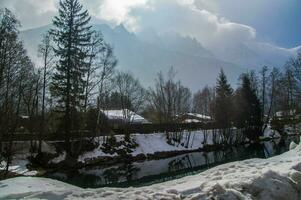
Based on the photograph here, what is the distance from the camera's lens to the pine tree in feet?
124

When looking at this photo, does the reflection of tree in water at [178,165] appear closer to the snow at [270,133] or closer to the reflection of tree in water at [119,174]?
the reflection of tree in water at [119,174]

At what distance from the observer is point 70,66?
126 feet

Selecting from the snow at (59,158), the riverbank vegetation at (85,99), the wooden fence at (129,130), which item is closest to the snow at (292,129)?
the riverbank vegetation at (85,99)

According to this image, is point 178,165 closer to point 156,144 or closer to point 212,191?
point 156,144

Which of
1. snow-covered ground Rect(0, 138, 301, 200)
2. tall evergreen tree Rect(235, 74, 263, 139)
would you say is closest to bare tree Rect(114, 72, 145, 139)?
tall evergreen tree Rect(235, 74, 263, 139)

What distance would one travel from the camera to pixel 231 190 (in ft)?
26.9

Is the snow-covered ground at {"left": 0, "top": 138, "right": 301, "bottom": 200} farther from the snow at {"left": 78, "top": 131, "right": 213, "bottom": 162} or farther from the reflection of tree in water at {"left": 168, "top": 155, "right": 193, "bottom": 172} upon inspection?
the snow at {"left": 78, "top": 131, "right": 213, "bottom": 162}

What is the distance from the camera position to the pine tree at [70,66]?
37875 mm

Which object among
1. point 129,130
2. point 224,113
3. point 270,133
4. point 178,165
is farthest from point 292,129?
point 178,165

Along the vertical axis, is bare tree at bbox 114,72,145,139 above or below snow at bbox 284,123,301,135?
above

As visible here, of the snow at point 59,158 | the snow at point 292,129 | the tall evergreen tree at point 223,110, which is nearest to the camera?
the snow at point 59,158

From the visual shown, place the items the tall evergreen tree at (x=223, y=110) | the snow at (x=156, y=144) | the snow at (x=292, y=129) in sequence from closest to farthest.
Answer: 1. the snow at (x=156, y=144)
2. the tall evergreen tree at (x=223, y=110)
3. the snow at (x=292, y=129)

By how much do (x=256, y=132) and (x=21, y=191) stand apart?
57059 millimetres

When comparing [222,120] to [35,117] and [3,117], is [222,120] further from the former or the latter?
[3,117]
